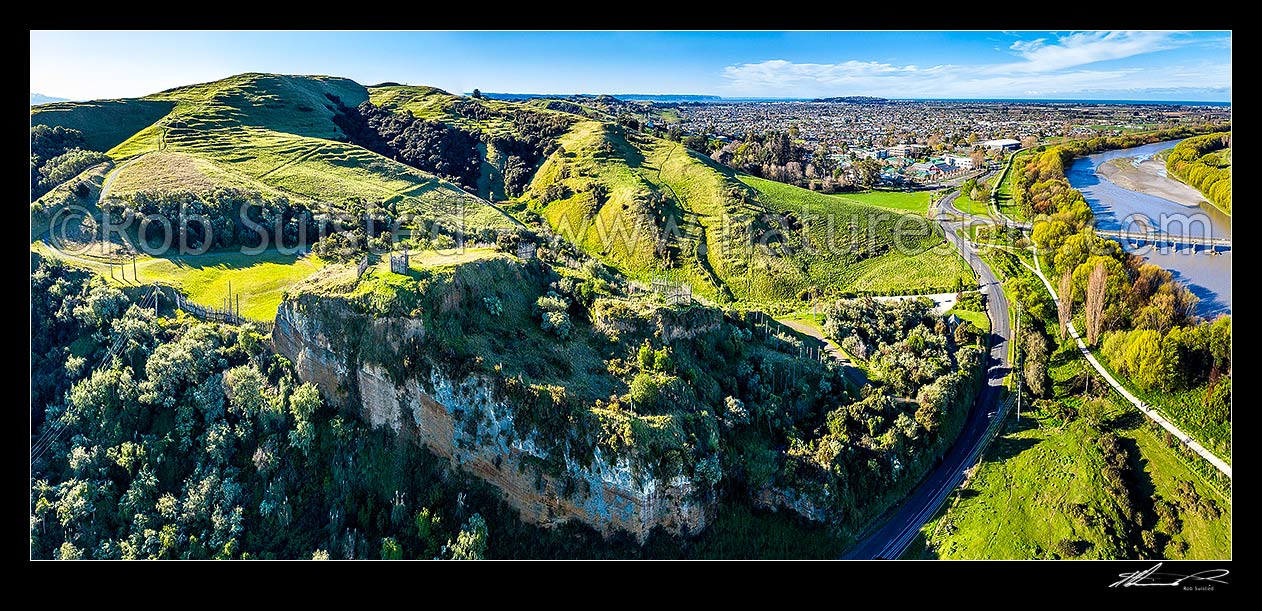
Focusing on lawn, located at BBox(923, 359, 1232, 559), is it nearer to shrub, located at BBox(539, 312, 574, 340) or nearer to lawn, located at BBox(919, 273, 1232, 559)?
lawn, located at BBox(919, 273, 1232, 559)

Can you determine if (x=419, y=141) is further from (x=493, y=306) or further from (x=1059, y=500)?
(x=1059, y=500)

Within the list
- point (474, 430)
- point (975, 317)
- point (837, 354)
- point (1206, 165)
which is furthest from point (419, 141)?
point (1206, 165)

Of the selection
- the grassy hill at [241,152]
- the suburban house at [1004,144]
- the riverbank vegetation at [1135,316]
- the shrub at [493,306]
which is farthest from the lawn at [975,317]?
the suburban house at [1004,144]

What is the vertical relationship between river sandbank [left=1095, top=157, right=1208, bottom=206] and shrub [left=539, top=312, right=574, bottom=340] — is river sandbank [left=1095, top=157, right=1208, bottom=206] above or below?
above

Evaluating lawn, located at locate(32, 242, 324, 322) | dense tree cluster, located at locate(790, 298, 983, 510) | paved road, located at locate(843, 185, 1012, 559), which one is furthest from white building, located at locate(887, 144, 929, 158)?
lawn, located at locate(32, 242, 324, 322)
